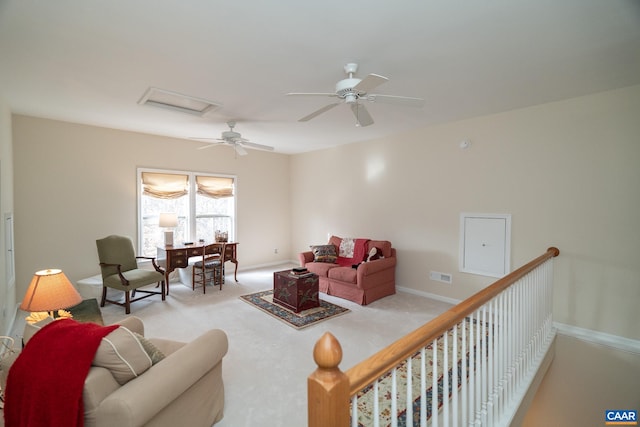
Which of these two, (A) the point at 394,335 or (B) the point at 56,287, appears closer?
(B) the point at 56,287

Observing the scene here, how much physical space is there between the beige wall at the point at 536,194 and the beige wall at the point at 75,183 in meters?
3.80

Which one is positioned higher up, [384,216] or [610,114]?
[610,114]

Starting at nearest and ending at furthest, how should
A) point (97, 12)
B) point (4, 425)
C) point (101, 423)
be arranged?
point (101, 423) < point (4, 425) < point (97, 12)

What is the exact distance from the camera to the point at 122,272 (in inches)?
172

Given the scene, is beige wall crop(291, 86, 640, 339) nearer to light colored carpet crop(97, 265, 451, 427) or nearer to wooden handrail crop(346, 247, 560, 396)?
light colored carpet crop(97, 265, 451, 427)

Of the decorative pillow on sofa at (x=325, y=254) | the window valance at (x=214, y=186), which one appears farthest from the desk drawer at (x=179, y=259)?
the decorative pillow on sofa at (x=325, y=254)

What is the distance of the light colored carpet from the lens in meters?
2.28

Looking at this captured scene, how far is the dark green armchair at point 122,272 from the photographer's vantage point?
400 cm

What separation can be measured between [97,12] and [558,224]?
15.6 feet

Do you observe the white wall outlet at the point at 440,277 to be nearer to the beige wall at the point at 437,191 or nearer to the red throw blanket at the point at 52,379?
the beige wall at the point at 437,191

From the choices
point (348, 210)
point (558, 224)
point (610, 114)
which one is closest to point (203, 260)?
point (348, 210)

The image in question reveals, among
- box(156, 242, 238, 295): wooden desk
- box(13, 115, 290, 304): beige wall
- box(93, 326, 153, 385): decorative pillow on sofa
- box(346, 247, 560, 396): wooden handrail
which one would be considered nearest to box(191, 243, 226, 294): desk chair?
box(156, 242, 238, 295): wooden desk

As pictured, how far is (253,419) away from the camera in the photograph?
6.93 ft

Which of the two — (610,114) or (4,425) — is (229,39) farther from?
(610,114)
